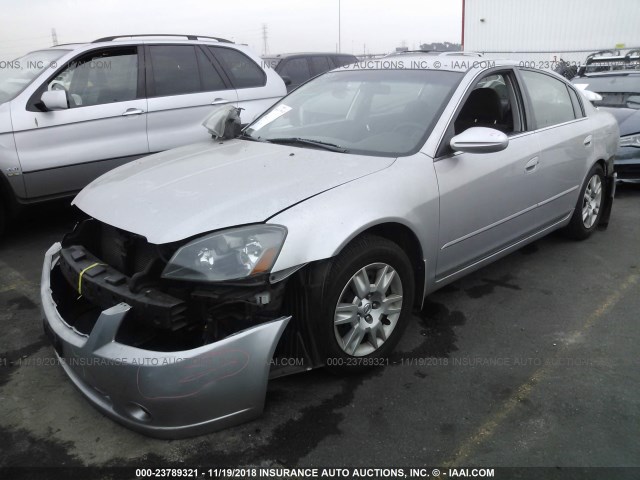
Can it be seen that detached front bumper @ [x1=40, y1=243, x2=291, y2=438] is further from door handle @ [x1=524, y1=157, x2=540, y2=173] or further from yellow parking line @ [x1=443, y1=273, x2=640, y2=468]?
door handle @ [x1=524, y1=157, x2=540, y2=173]

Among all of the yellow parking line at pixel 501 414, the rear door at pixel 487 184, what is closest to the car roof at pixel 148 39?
the rear door at pixel 487 184

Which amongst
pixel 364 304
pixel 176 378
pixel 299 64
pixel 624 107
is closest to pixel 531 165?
pixel 364 304

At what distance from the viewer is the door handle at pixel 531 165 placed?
3594mm

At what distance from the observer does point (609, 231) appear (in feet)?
16.7

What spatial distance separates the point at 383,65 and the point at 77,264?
2396mm

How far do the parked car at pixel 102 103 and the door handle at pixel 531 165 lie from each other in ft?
10.3

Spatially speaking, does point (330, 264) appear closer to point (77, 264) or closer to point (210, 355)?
point (210, 355)

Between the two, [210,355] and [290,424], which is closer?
[210,355]

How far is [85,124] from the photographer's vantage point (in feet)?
15.6

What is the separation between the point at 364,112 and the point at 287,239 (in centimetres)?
143

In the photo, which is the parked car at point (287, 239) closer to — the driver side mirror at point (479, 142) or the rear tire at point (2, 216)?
the driver side mirror at point (479, 142)

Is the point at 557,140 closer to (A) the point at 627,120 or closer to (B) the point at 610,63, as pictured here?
(A) the point at 627,120

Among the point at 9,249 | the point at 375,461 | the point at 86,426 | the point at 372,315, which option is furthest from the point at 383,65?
the point at 9,249

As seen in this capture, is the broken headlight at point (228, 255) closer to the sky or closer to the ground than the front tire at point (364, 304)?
closer to the sky
